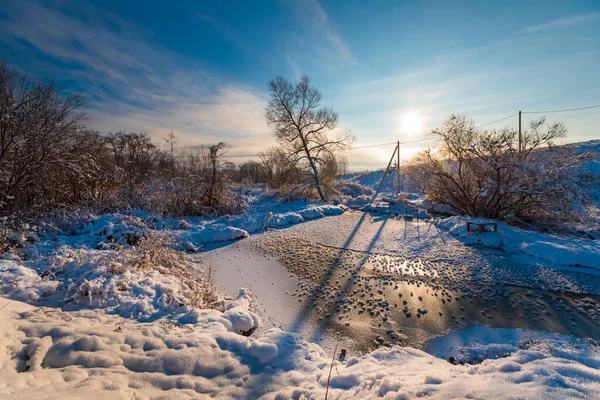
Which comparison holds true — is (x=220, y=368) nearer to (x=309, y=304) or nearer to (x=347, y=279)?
(x=309, y=304)

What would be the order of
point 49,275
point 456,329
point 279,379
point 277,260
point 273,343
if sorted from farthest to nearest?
1. point 277,260
2. point 49,275
3. point 456,329
4. point 273,343
5. point 279,379

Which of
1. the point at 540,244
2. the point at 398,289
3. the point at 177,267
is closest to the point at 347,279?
the point at 398,289

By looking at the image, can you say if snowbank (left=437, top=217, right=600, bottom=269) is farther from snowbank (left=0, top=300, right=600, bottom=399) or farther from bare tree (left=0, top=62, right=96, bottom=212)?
bare tree (left=0, top=62, right=96, bottom=212)

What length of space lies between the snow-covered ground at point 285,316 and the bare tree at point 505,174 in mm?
2299

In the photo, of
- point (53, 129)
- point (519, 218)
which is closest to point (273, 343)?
point (53, 129)

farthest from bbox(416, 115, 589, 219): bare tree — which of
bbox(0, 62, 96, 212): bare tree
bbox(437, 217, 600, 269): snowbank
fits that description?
bbox(0, 62, 96, 212): bare tree

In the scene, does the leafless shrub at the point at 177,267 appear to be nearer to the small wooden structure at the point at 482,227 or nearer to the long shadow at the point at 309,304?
the long shadow at the point at 309,304

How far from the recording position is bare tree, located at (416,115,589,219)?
8.72m

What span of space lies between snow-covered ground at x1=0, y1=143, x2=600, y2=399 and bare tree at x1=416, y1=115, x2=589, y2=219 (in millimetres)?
2299

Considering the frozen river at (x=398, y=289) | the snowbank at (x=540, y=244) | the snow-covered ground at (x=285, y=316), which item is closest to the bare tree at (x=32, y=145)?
the snow-covered ground at (x=285, y=316)

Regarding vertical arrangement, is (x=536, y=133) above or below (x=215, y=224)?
above

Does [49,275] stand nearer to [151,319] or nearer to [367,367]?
[151,319]

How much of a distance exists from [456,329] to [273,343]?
2.70 m

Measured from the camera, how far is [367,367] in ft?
8.73
